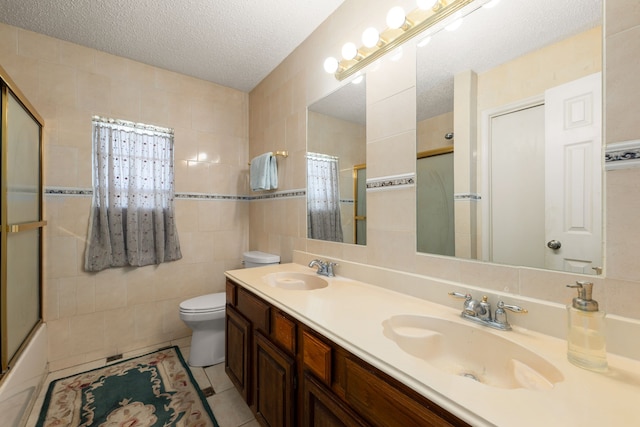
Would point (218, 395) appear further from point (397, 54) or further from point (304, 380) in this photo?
point (397, 54)

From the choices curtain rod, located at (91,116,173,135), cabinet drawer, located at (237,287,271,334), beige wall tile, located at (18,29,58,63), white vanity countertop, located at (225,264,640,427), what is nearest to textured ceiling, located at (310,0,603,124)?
white vanity countertop, located at (225,264,640,427)

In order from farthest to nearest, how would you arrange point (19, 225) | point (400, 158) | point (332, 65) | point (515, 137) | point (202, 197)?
point (202, 197)
point (332, 65)
point (19, 225)
point (400, 158)
point (515, 137)

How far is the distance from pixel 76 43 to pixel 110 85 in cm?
32

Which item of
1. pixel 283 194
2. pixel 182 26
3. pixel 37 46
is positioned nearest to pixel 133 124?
pixel 37 46

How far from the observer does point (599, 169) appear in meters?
0.74

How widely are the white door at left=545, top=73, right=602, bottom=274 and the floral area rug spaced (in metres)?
1.76

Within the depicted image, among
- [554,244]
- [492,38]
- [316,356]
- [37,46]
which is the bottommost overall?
[316,356]

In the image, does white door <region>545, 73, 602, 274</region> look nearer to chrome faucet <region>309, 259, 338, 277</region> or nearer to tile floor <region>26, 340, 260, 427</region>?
chrome faucet <region>309, 259, 338, 277</region>

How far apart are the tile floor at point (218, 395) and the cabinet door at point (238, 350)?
0.17 meters

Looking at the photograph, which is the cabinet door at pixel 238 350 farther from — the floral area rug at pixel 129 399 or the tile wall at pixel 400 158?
the tile wall at pixel 400 158

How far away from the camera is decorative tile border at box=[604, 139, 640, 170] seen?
681mm

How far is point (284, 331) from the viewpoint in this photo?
1057 mm

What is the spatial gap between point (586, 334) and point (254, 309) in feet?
3.86

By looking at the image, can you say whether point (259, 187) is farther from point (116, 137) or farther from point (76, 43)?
point (76, 43)
